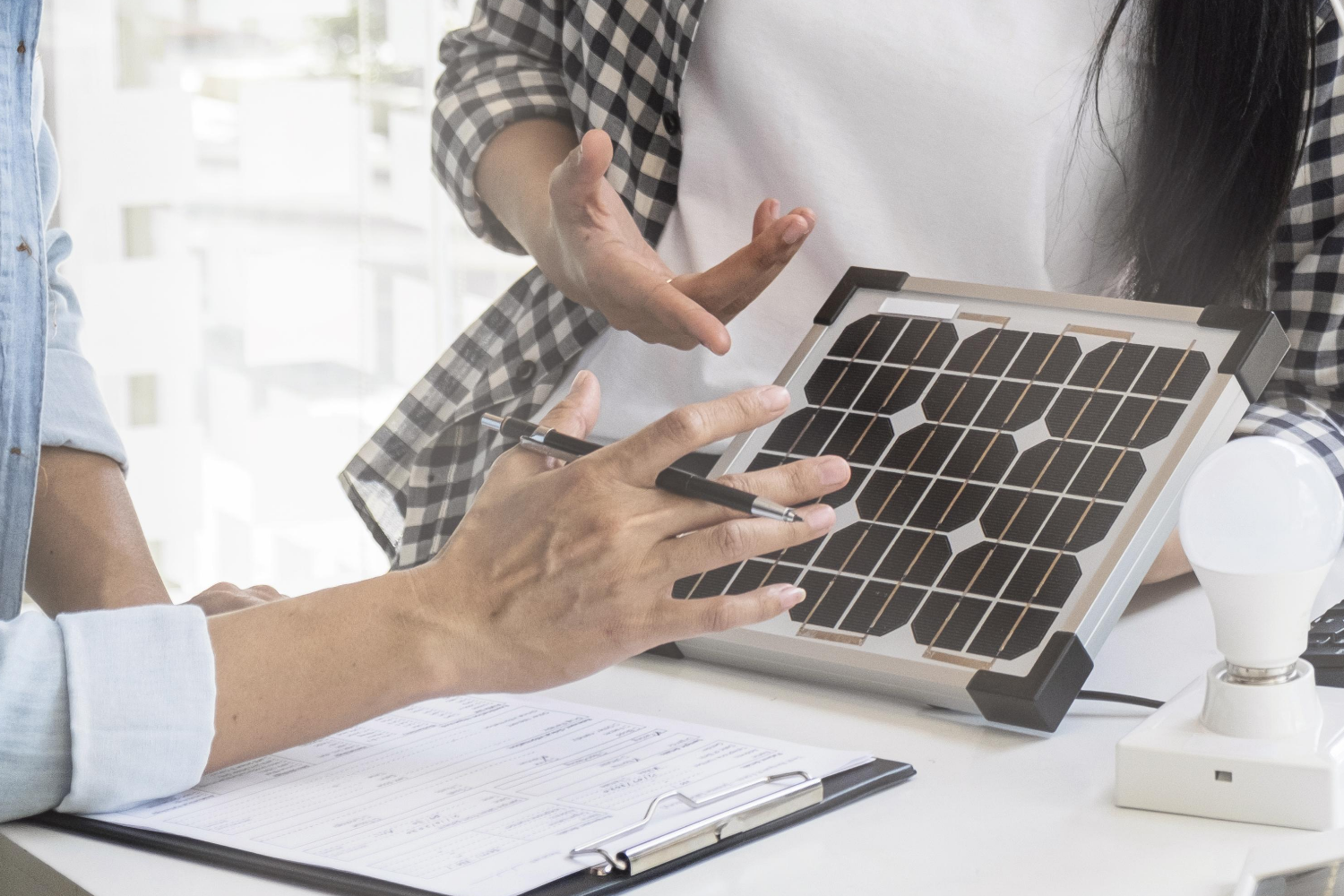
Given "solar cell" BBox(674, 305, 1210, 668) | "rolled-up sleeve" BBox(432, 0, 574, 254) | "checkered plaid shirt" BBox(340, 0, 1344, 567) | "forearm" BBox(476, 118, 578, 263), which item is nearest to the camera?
"solar cell" BBox(674, 305, 1210, 668)

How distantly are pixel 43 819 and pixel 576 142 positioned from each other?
80 cm

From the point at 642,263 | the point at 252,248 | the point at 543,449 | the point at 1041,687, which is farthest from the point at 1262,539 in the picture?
the point at 252,248

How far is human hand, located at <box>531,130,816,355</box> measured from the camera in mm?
894

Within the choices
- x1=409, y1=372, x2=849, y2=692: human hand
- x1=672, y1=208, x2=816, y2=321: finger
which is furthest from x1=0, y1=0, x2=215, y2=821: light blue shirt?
x1=672, y1=208, x2=816, y2=321: finger

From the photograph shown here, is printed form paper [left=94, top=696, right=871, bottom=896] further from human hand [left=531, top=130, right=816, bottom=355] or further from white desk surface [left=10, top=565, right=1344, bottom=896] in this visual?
human hand [left=531, top=130, right=816, bottom=355]

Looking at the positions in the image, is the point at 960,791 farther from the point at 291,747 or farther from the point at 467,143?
the point at 467,143

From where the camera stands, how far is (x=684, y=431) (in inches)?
26.0

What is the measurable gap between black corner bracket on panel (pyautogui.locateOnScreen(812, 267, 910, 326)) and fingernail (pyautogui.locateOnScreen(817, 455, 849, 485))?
0.27 metres

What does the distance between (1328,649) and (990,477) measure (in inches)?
8.3

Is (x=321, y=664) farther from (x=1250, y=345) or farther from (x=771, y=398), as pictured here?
(x=1250, y=345)

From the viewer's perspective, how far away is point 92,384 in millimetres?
995

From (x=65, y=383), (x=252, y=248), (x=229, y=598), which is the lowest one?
(x=252, y=248)

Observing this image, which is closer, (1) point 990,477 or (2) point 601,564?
(2) point 601,564

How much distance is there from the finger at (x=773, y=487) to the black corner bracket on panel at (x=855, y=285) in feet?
0.88
